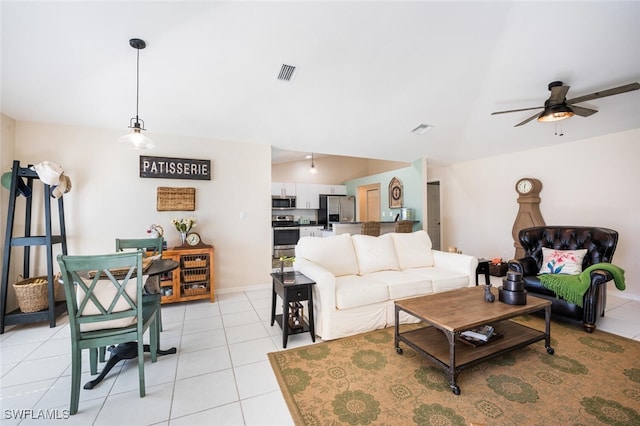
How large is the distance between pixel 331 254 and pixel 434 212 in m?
4.76

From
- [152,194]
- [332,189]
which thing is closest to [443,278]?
[152,194]

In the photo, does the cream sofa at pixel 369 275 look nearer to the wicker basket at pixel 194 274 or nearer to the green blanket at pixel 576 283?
the green blanket at pixel 576 283

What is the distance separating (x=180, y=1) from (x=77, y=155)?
263 centimetres

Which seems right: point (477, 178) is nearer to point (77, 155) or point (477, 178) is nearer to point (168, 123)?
point (168, 123)

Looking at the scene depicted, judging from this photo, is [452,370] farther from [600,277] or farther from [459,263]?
[600,277]

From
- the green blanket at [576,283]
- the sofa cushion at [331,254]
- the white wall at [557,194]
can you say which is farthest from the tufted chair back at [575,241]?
the sofa cushion at [331,254]

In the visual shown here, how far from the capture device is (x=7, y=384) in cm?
188

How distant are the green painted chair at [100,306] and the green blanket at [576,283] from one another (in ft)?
12.6

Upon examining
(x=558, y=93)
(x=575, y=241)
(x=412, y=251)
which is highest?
(x=558, y=93)

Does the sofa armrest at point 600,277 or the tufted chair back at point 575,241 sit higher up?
the tufted chair back at point 575,241

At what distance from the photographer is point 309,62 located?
266 cm

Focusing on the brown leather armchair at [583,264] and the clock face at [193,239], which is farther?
the clock face at [193,239]

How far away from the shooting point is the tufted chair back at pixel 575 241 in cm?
292

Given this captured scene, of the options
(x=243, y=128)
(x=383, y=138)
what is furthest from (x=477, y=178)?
(x=243, y=128)
